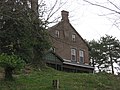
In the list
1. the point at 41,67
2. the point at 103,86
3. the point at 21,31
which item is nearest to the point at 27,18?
the point at 21,31

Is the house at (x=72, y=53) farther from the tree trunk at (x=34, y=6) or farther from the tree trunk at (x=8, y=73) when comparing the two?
the tree trunk at (x=8, y=73)

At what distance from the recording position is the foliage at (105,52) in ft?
197

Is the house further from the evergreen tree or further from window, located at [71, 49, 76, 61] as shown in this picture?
the evergreen tree

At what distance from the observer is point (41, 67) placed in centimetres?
2277

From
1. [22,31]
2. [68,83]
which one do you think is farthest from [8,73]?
[22,31]

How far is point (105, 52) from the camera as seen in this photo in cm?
6169

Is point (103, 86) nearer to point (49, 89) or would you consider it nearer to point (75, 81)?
point (75, 81)

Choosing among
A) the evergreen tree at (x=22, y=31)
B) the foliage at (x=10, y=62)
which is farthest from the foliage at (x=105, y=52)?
the foliage at (x=10, y=62)

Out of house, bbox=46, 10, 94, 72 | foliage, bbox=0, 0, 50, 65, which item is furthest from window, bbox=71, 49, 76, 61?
foliage, bbox=0, 0, 50, 65

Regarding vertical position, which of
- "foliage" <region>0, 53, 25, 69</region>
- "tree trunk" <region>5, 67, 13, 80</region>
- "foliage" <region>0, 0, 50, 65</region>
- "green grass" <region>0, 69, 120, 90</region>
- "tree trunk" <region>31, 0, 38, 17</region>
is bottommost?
"green grass" <region>0, 69, 120, 90</region>

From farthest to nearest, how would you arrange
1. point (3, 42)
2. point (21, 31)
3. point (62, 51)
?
point (62, 51) < point (3, 42) < point (21, 31)

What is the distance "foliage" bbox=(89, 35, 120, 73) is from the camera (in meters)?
60.0

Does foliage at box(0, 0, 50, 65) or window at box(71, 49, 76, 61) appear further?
window at box(71, 49, 76, 61)

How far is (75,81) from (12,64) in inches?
158
